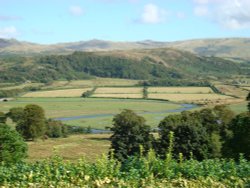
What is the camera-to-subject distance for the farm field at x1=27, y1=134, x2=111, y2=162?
3266 inches

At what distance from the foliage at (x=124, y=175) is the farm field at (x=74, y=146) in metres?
61.7

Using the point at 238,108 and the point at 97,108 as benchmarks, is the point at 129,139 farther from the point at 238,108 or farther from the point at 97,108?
the point at 97,108

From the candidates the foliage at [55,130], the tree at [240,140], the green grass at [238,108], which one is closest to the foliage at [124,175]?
the tree at [240,140]

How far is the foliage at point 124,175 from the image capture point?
1538cm

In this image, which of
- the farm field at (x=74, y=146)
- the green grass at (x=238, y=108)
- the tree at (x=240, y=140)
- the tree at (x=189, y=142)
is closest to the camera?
the tree at (x=240, y=140)

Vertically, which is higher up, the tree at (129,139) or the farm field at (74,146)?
the tree at (129,139)

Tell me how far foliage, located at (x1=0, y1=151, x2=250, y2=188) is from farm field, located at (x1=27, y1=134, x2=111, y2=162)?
61737 millimetres

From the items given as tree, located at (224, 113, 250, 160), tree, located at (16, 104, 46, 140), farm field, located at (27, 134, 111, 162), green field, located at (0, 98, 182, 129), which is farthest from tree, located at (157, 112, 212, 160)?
green field, located at (0, 98, 182, 129)

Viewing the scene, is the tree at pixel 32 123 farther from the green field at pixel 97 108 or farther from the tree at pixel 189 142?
the tree at pixel 189 142

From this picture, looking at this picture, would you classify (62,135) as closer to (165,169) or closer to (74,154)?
(74,154)

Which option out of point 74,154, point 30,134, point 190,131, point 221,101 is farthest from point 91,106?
point 190,131

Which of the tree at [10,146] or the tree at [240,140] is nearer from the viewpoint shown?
the tree at [240,140]

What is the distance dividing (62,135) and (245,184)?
105627mm

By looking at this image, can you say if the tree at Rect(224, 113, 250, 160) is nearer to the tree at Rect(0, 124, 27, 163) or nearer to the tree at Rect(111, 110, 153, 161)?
the tree at Rect(111, 110, 153, 161)
